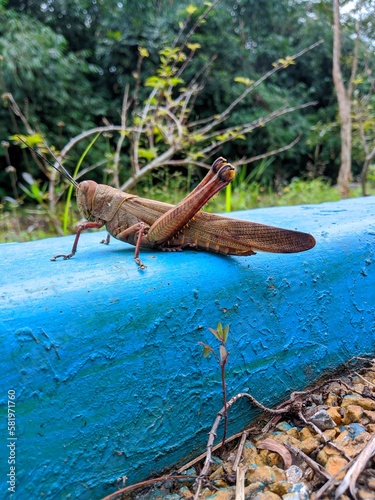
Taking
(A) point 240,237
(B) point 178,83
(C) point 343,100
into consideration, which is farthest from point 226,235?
(C) point 343,100

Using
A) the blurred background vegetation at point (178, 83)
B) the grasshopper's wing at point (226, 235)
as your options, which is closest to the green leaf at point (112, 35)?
the blurred background vegetation at point (178, 83)

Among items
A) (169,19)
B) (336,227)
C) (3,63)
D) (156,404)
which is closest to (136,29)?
(169,19)

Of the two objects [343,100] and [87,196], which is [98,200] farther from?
[343,100]

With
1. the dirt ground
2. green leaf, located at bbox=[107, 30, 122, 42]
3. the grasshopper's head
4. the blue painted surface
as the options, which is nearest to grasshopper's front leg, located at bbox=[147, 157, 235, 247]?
the blue painted surface

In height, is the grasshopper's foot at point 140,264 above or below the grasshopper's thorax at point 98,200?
below

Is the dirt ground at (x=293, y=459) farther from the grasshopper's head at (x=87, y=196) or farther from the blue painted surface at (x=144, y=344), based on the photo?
the grasshopper's head at (x=87, y=196)
